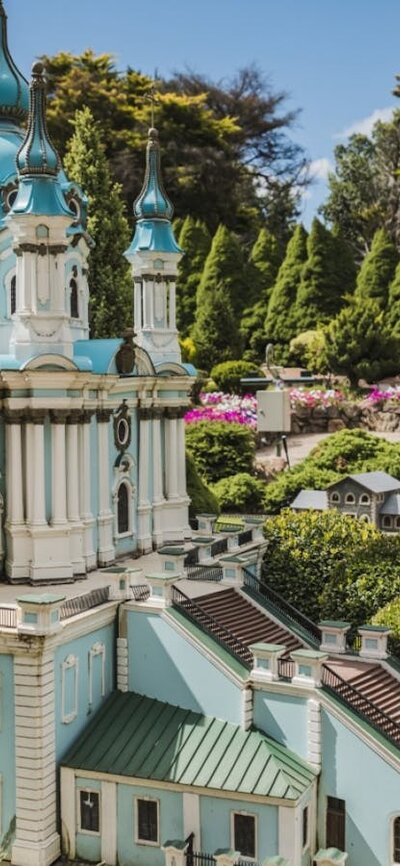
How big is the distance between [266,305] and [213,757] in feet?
128

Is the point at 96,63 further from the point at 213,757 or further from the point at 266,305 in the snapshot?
the point at 213,757

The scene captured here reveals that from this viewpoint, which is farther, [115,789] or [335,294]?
[335,294]

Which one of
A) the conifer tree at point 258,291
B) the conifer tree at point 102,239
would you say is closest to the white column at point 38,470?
the conifer tree at point 102,239

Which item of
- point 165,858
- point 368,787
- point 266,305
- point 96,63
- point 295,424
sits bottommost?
point 165,858

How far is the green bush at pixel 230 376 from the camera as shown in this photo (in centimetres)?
4438

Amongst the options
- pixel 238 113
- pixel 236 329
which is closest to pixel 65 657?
pixel 236 329

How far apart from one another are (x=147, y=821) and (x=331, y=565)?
7.86 meters

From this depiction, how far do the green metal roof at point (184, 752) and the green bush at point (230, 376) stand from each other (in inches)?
1032

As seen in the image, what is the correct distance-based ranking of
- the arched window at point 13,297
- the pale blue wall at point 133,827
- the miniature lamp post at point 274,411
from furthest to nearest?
the miniature lamp post at point 274,411
the arched window at point 13,297
the pale blue wall at point 133,827

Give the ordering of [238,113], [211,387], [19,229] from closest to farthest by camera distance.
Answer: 1. [19,229]
2. [211,387]
3. [238,113]

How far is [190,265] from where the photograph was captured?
54.8 metres

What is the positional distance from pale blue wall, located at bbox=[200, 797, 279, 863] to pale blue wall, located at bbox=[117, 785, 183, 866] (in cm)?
42

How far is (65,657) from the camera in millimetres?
18062

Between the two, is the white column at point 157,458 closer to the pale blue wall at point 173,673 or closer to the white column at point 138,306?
the white column at point 138,306
